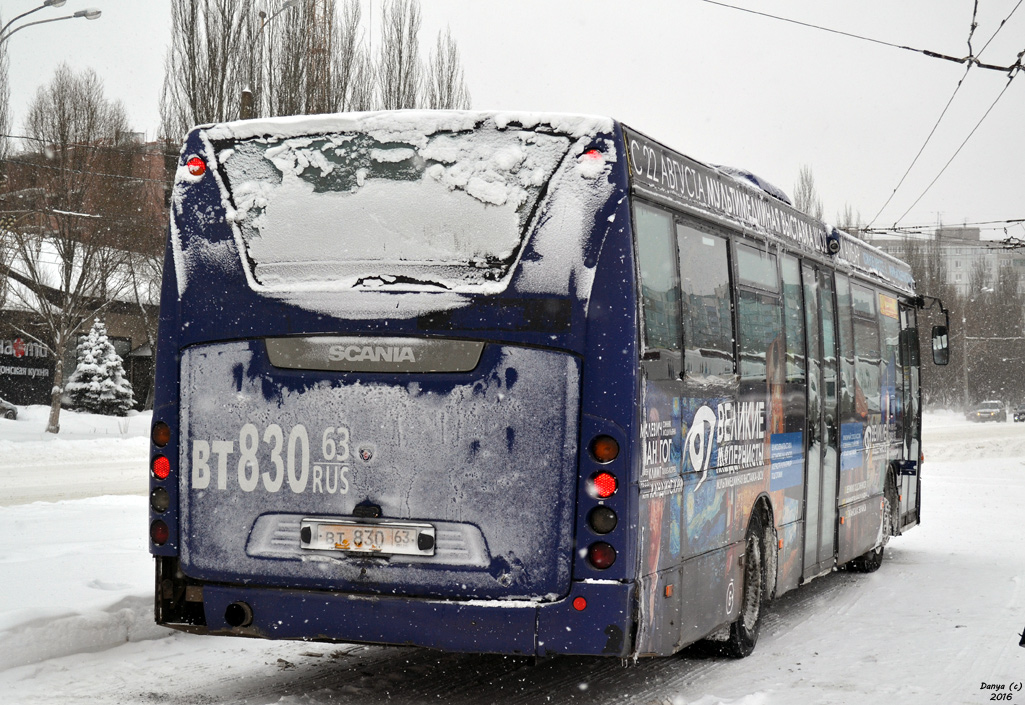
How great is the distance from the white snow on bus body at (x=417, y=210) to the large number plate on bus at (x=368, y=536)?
3.34ft

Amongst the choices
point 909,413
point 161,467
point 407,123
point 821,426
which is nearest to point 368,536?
point 161,467

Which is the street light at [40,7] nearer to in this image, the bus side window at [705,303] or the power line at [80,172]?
the power line at [80,172]

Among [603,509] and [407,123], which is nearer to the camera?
[603,509]

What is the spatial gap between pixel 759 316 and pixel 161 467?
3.98 m

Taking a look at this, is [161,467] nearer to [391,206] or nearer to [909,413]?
[391,206]

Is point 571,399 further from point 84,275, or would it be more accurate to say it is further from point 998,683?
point 84,275

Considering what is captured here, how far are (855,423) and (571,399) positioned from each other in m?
6.11

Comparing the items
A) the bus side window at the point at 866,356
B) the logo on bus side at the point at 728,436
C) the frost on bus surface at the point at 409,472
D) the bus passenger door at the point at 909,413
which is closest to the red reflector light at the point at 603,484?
the frost on bus surface at the point at 409,472

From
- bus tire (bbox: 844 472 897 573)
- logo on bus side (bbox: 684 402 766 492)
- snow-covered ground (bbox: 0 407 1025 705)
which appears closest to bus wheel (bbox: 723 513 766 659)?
snow-covered ground (bbox: 0 407 1025 705)

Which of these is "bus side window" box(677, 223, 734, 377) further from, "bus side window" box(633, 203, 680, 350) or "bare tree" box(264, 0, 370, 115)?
"bare tree" box(264, 0, 370, 115)

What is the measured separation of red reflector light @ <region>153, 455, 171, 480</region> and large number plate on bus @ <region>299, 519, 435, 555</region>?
34.0 inches

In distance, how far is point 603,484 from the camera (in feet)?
18.7

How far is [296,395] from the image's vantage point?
602cm

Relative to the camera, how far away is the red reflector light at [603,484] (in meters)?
5.70
